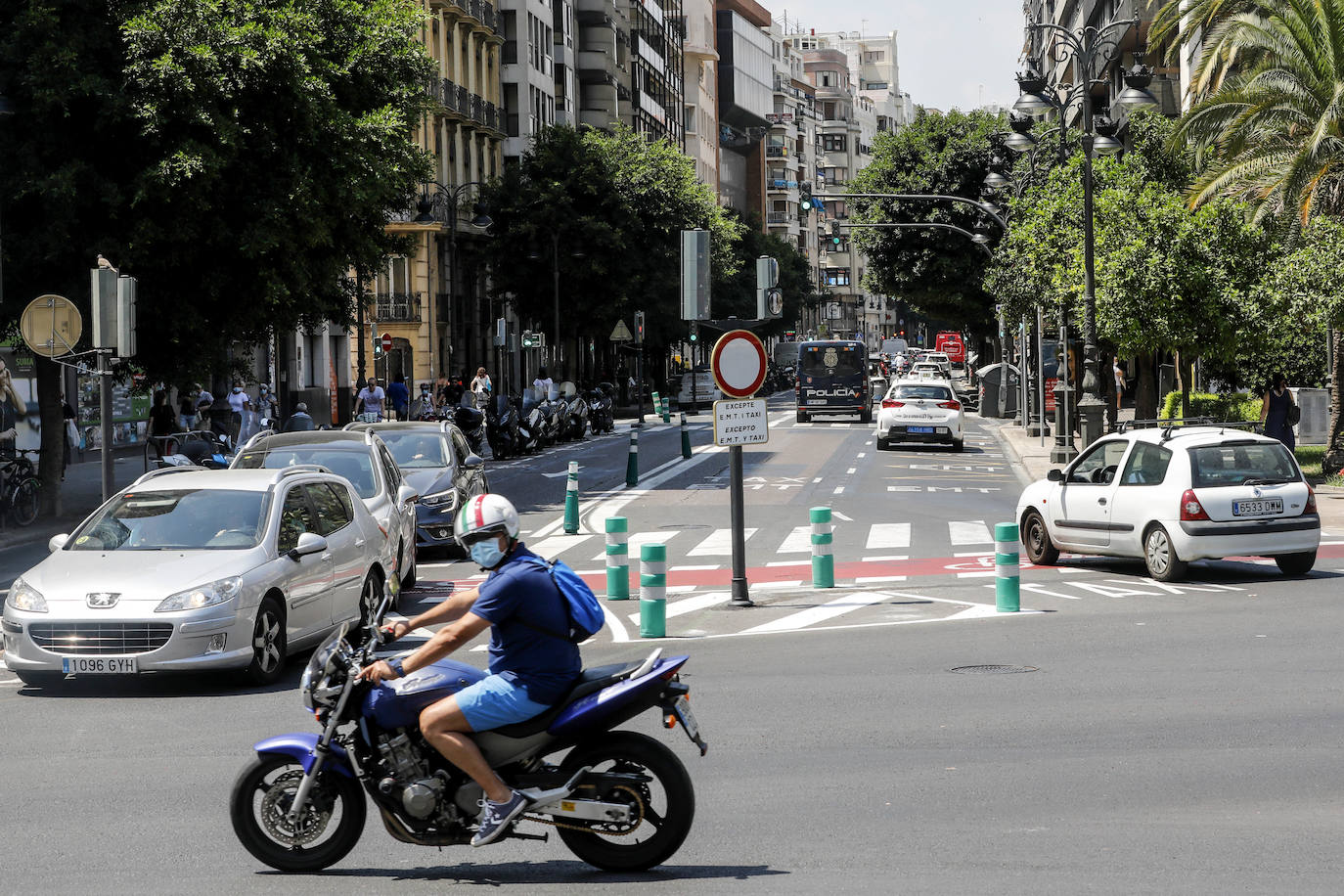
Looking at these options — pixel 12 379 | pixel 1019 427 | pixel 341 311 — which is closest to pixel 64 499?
pixel 12 379

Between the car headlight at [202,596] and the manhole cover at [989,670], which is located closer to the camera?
the car headlight at [202,596]

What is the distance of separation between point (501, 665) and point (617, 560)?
396 inches

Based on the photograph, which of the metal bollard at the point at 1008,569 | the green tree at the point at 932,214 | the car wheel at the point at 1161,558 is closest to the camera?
the metal bollard at the point at 1008,569

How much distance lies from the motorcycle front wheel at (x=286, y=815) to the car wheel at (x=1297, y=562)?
13.1 metres

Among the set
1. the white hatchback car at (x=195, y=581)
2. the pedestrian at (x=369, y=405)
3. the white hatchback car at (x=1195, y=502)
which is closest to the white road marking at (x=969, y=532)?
the white hatchback car at (x=1195, y=502)

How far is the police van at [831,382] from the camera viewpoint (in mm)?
60125

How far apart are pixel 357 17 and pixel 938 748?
23317 mm

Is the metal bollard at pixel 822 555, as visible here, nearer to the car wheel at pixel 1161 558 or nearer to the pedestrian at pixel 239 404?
the car wheel at pixel 1161 558

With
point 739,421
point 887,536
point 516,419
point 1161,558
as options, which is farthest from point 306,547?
point 516,419

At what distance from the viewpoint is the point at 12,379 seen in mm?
31734

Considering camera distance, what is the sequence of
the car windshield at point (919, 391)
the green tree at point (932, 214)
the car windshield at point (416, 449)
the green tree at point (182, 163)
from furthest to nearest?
the green tree at point (932, 214)
the car windshield at point (919, 391)
the green tree at point (182, 163)
the car windshield at point (416, 449)

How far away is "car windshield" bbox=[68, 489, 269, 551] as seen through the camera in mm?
12820

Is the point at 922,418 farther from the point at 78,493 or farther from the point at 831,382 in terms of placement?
the point at 78,493

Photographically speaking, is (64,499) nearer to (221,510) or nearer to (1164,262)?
(221,510)
